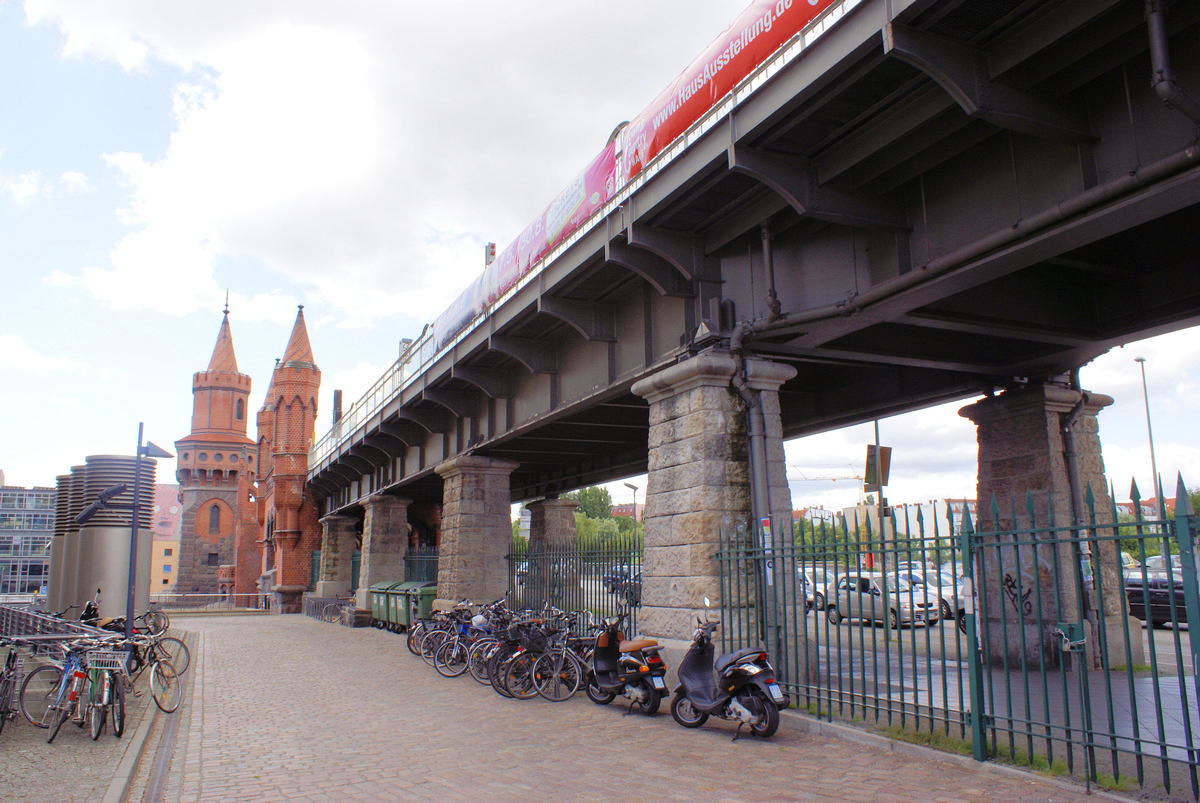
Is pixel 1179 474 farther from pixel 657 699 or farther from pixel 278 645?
pixel 278 645

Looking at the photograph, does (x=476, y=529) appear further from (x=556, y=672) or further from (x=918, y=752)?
(x=918, y=752)

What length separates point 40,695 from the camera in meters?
11.3

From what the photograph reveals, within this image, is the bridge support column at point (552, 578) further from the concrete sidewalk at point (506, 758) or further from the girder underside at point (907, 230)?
the concrete sidewalk at point (506, 758)

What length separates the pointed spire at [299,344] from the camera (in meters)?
42.1

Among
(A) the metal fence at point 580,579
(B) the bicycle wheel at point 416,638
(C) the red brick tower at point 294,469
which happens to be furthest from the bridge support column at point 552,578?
(C) the red brick tower at point 294,469

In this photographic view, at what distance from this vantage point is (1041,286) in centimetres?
951

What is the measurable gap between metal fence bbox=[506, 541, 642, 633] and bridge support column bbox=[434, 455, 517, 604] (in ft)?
1.42

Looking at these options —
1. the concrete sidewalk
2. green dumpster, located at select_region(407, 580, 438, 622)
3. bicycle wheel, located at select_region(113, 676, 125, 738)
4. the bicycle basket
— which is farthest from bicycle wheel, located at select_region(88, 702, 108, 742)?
green dumpster, located at select_region(407, 580, 438, 622)

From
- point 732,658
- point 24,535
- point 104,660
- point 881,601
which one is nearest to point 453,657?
point 104,660

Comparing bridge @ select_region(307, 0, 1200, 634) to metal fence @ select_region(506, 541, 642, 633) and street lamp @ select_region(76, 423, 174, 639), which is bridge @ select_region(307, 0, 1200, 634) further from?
street lamp @ select_region(76, 423, 174, 639)

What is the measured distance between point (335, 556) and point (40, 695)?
79.8 ft

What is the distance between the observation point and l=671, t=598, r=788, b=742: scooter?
7840 mm

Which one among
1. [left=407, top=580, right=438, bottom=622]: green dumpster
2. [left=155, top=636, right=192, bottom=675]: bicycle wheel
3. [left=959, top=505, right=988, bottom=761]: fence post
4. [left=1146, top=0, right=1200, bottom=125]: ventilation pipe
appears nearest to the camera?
[left=1146, top=0, right=1200, bottom=125]: ventilation pipe

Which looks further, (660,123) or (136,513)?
(136,513)
